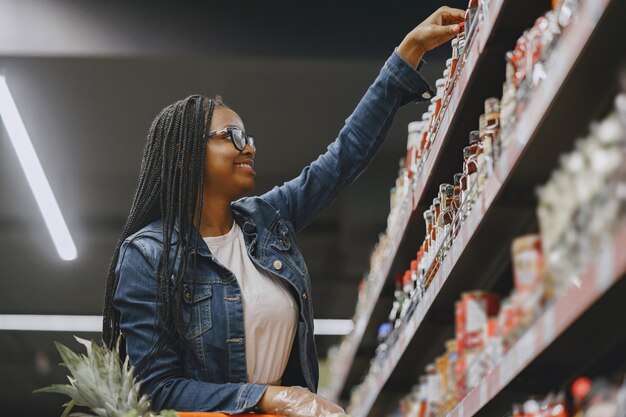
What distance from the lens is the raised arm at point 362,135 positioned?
9.19 ft

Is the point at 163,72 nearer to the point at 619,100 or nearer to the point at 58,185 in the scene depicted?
the point at 58,185

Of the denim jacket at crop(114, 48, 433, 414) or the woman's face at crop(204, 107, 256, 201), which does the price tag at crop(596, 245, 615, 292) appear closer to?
the denim jacket at crop(114, 48, 433, 414)

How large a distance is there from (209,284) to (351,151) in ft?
1.98

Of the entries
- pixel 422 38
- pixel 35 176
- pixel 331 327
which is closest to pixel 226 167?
pixel 422 38

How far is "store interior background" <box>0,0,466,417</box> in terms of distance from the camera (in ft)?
15.9

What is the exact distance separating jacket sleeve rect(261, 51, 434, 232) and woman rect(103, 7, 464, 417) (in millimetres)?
60

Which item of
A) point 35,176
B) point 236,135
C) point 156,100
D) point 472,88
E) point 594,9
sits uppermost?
point 156,100

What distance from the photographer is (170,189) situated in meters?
2.56

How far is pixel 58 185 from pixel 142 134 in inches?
38.4

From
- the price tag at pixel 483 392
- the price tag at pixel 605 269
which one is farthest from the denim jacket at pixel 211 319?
the price tag at pixel 605 269

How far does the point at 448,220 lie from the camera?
3.09m

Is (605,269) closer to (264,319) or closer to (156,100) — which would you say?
(264,319)

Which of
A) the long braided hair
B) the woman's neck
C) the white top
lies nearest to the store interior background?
the long braided hair

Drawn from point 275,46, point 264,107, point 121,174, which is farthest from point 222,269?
point 121,174
